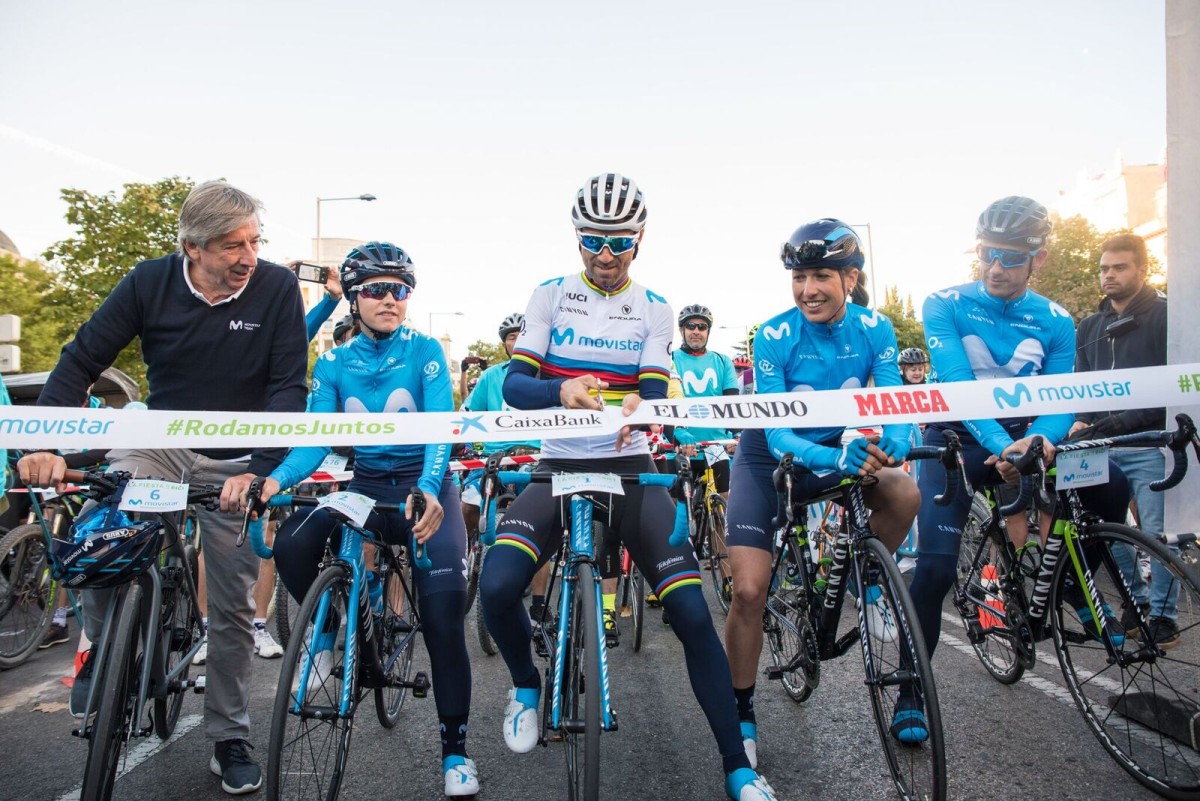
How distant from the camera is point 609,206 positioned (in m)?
3.74

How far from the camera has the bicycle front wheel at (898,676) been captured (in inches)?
117

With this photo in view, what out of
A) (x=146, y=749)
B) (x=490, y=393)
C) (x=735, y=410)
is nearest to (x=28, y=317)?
(x=490, y=393)

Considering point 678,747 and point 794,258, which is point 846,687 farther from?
point 794,258

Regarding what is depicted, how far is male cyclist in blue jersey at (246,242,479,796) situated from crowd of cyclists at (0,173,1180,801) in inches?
0.4

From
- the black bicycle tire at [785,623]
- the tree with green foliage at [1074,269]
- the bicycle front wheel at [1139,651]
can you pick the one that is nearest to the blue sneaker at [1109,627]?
the bicycle front wheel at [1139,651]

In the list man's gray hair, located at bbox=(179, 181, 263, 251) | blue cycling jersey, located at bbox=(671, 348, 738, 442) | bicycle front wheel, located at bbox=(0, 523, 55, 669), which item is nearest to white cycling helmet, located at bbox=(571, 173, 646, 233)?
man's gray hair, located at bbox=(179, 181, 263, 251)

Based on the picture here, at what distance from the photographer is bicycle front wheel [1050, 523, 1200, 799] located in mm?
3195

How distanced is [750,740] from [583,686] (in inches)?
38.2

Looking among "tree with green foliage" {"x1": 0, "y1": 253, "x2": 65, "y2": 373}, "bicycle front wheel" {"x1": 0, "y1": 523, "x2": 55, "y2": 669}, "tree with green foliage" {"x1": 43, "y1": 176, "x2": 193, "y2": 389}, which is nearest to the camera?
"bicycle front wheel" {"x1": 0, "y1": 523, "x2": 55, "y2": 669}

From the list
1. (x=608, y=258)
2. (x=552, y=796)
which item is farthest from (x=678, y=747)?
(x=608, y=258)

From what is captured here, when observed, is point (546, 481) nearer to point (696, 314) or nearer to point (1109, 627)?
point (1109, 627)

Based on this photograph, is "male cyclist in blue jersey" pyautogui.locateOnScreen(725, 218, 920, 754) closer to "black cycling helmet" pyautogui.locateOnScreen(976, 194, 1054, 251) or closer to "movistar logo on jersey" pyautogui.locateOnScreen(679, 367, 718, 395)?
"black cycling helmet" pyautogui.locateOnScreen(976, 194, 1054, 251)

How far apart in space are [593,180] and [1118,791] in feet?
11.4

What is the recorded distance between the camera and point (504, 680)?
5.29m
